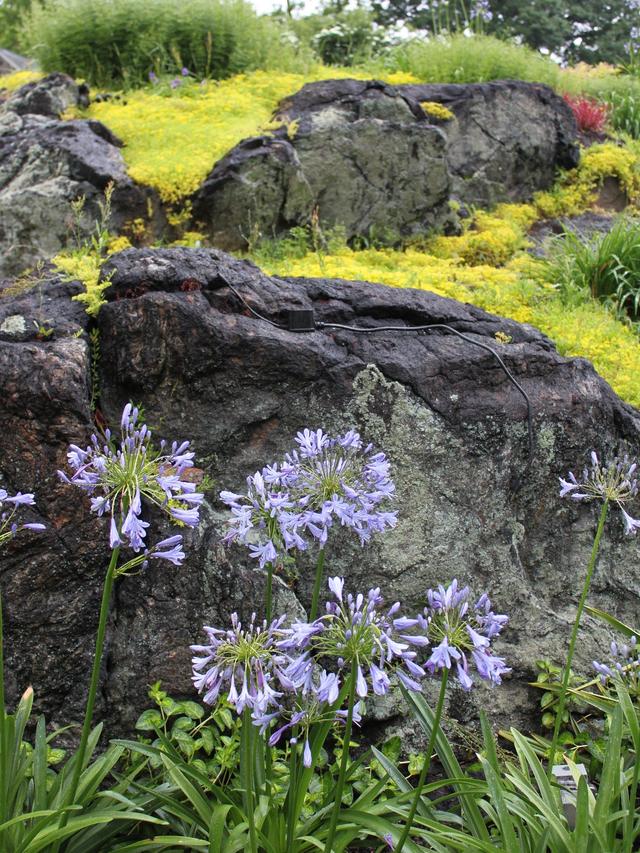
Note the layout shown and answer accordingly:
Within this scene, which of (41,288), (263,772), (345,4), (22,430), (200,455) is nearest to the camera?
(263,772)

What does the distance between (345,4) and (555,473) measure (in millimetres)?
13184

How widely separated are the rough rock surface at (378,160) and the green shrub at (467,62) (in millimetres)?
1027

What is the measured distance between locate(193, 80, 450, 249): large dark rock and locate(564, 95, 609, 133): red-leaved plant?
344 centimetres

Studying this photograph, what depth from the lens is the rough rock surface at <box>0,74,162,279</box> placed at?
21.0ft

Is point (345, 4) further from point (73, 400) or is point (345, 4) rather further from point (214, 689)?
point (214, 689)

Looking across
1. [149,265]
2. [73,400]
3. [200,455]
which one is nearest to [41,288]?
[149,265]

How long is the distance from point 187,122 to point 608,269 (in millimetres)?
4165

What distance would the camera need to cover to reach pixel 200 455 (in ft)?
12.3

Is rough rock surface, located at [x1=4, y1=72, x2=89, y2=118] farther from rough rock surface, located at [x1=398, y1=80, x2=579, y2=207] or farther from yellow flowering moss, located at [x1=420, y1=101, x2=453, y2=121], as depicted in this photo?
yellow flowering moss, located at [x1=420, y1=101, x2=453, y2=121]

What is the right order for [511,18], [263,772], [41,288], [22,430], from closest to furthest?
[263,772] → [22,430] → [41,288] → [511,18]

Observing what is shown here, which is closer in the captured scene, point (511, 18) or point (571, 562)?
point (571, 562)

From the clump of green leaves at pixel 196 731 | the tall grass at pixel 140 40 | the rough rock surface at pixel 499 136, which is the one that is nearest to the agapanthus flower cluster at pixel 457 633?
the clump of green leaves at pixel 196 731

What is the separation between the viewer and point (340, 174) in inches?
284

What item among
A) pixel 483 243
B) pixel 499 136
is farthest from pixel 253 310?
pixel 499 136
